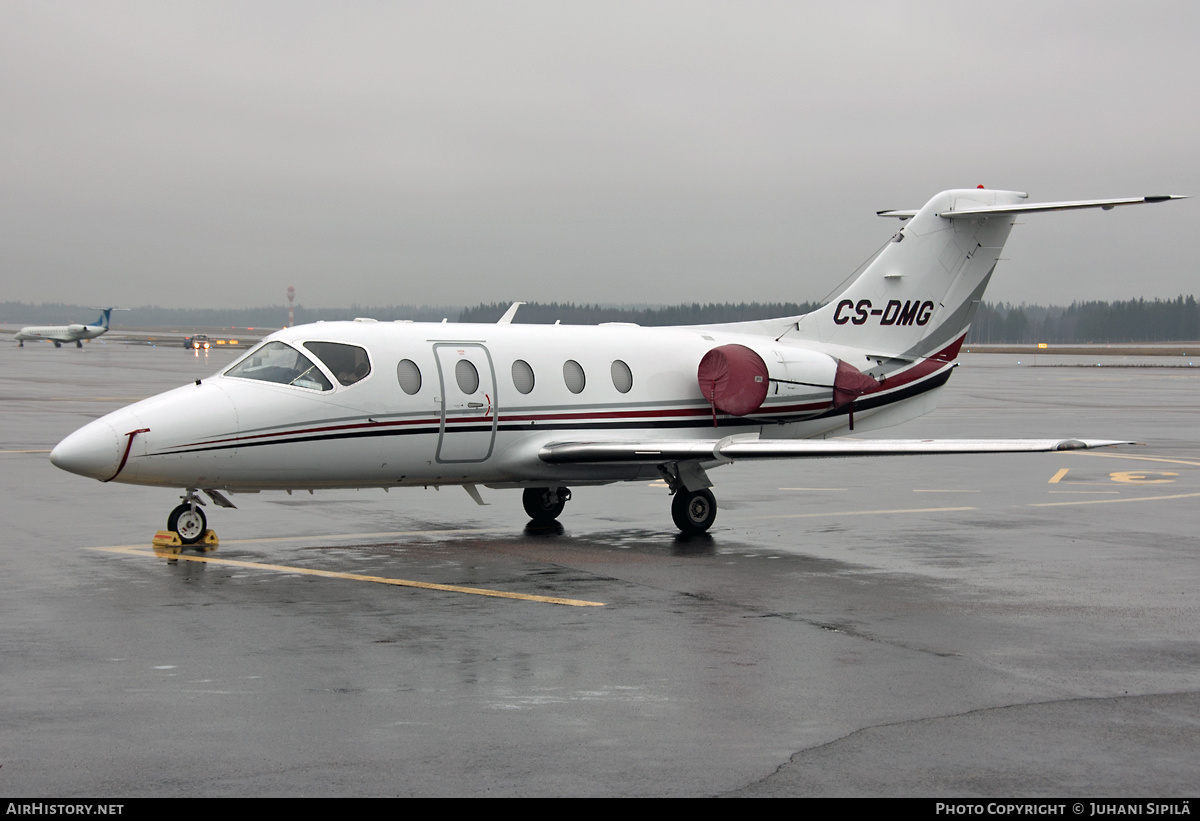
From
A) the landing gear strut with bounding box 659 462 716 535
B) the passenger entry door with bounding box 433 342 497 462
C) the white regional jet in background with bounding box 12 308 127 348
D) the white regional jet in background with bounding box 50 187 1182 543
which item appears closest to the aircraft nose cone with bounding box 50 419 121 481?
the white regional jet in background with bounding box 50 187 1182 543

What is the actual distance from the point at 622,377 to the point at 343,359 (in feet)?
13.2

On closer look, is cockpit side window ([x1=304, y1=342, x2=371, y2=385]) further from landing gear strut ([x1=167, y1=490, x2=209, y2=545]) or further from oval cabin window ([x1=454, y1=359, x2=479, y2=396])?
landing gear strut ([x1=167, y1=490, x2=209, y2=545])

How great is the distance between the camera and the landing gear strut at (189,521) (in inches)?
580

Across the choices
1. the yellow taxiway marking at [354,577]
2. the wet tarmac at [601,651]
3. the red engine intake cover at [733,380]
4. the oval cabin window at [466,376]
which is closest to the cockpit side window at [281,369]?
the oval cabin window at [466,376]

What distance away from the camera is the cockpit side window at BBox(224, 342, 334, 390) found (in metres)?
14.9

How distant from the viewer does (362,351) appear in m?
15.5

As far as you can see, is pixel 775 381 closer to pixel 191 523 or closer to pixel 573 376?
pixel 573 376

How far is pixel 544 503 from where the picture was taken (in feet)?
57.7

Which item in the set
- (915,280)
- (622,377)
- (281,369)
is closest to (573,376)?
(622,377)

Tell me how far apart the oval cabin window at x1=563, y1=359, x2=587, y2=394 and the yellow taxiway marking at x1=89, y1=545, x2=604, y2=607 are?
4711 mm

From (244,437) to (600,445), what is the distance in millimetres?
4486

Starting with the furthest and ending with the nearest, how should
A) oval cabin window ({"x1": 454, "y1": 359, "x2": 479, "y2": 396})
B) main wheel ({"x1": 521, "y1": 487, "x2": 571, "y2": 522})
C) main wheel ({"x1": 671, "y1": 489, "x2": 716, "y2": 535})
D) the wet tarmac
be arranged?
main wheel ({"x1": 521, "y1": 487, "x2": 571, "y2": 522}) < main wheel ({"x1": 671, "y1": 489, "x2": 716, "y2": 535}) < oval cabin window ({"x1": 454, "y1": 359, "x2": 479, "y2": 396}) < the wet tarmac

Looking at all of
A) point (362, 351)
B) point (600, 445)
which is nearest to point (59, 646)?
point (362, 351)
